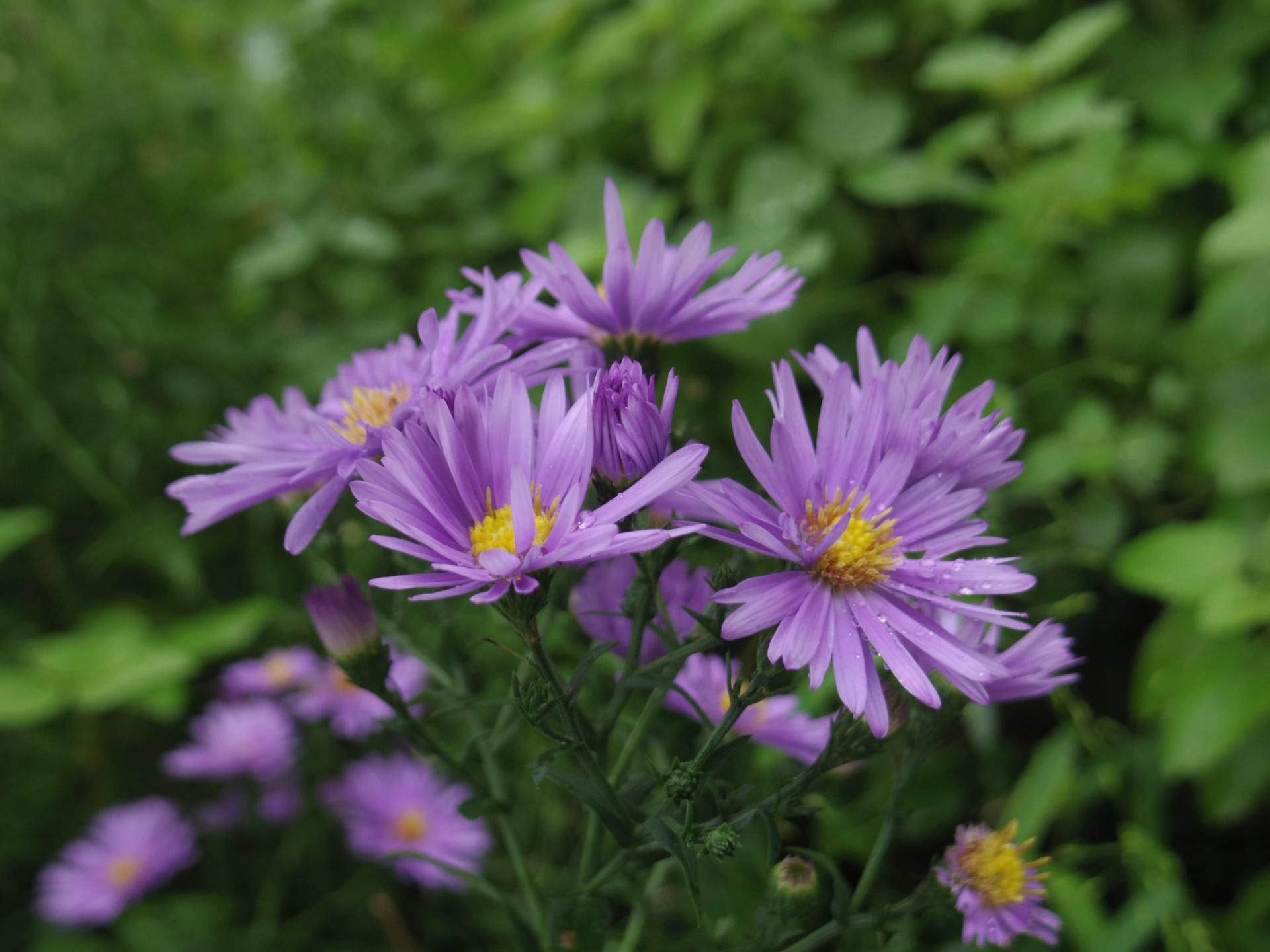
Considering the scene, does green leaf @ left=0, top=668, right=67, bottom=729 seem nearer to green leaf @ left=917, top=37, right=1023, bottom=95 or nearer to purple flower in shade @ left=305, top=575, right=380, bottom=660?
purple flower in shade @ left=305, top=575, right=380, bottom=660

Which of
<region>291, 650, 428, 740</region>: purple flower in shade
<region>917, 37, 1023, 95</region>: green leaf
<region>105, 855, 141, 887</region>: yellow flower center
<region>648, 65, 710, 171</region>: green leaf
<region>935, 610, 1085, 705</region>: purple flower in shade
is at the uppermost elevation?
<region>648, 65, 710, 171</region>: green leaf

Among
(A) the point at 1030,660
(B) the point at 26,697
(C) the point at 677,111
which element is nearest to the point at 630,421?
(A) the point at 1030,660

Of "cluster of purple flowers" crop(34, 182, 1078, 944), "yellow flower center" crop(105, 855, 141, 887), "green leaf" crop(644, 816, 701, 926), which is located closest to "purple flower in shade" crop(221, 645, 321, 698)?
"yellow flower center" crop(105, 855, 141, 887)

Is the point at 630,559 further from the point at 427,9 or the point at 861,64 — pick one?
the point at 427,9

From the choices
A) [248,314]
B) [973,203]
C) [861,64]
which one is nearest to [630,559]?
[973,203]

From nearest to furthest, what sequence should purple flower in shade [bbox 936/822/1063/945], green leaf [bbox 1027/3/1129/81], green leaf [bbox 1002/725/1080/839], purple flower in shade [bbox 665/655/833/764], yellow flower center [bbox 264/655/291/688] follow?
1. purple flower in shade [bbox 936/822/1063/945]
2. purple flower in shade [bbox 665/655/833/764]
3. green leaf [bbox 1002/725/1080/839]
4. green leaf [bbox 1027/3/1129/81]
5. yellow flower center [bbox 264/655/291/688]

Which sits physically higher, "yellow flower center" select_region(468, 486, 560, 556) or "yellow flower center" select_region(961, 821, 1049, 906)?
"yellow flower center" select_region(468, 486, 560, 556)

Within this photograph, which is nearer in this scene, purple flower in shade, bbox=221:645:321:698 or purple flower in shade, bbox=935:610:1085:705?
purple flower in shade, bbox=935:610:1085:705

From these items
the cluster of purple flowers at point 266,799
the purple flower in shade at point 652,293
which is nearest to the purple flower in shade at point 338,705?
the cluster of purple flowers at point 266,799
